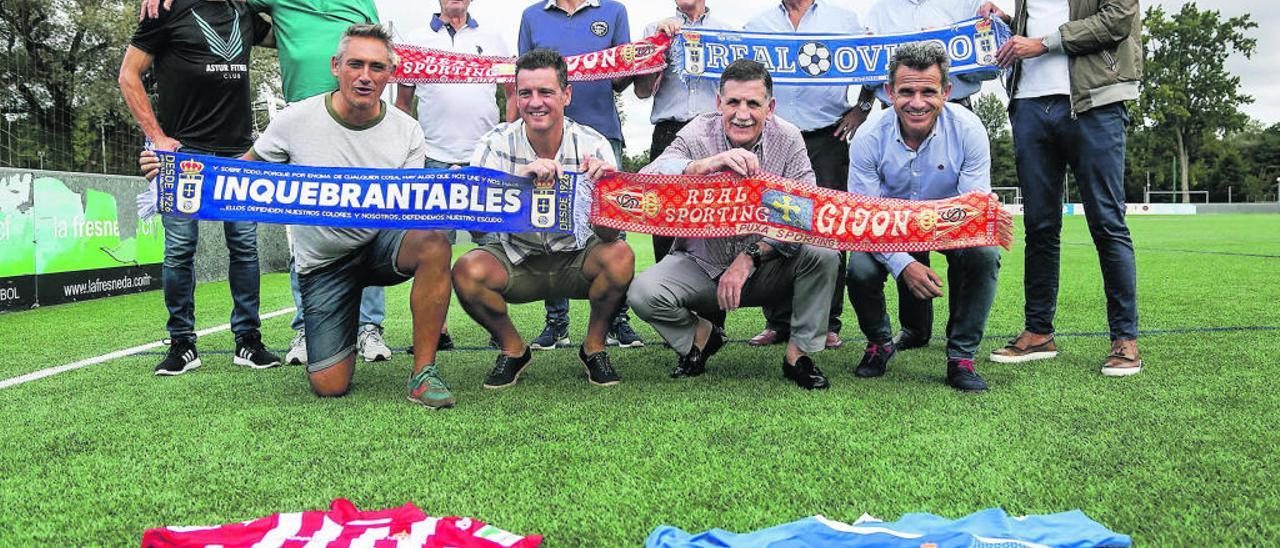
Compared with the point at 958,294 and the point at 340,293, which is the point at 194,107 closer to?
the point at 340,293

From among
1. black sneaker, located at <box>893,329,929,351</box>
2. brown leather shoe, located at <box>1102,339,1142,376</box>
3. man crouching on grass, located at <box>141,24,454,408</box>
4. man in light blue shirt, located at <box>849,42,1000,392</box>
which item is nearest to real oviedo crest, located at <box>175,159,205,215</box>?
man crouching on grass, located at <box>141,24,454,408</box>

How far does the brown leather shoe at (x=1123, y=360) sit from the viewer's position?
3.64 metres

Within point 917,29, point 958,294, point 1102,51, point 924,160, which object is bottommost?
point 958,294

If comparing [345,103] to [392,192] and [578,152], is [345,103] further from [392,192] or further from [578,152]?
[578,152]

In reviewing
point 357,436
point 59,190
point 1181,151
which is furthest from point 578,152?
point 1181,151

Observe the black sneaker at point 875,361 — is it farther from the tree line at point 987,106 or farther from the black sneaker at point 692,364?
the tree line at point 987,106

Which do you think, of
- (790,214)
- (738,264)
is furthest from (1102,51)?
(738,264)

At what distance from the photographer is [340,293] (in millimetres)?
3762

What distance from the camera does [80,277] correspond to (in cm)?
843

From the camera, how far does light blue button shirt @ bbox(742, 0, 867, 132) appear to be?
4871 millimetres

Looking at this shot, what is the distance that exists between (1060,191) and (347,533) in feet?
11.4

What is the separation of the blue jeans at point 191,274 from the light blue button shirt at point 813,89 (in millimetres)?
2890

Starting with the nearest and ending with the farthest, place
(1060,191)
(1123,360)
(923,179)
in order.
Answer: (1123,360) < (923,179) < (1060,191)

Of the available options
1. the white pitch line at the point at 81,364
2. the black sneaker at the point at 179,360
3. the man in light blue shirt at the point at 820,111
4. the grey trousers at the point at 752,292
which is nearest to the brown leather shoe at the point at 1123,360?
the grey trousers at the point at 752,292
